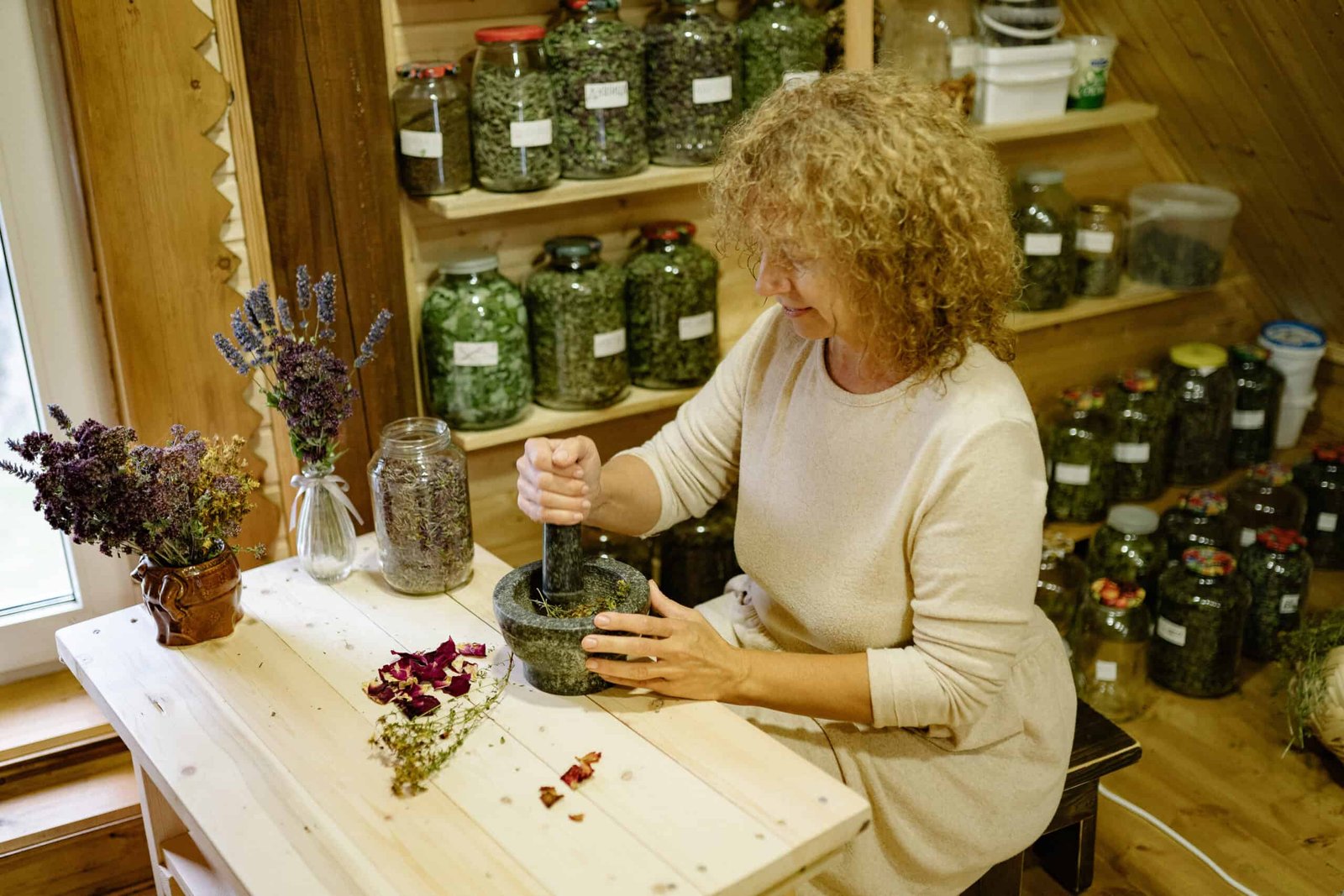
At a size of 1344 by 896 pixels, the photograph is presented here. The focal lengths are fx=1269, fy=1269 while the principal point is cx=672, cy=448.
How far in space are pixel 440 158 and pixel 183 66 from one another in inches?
15.5

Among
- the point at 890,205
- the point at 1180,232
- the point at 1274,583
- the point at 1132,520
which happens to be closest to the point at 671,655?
the point at 890,205

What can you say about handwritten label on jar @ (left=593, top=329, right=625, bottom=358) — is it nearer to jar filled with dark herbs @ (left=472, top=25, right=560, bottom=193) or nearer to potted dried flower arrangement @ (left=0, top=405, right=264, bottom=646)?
jar filled with dark herbs @ (left=472, top=25, right=560, bottom=193)

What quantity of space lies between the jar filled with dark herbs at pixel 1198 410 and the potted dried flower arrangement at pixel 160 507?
7.17 feet

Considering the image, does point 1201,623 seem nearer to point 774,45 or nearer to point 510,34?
point 774,45

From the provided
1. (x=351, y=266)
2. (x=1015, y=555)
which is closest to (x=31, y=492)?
(x=351, y=266)

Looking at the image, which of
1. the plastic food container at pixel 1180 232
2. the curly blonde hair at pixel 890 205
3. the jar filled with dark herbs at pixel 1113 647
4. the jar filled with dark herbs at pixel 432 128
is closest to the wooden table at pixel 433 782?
the curly blonde hair at pixel 890 205

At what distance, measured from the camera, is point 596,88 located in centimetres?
204

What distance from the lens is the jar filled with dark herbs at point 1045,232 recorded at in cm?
266

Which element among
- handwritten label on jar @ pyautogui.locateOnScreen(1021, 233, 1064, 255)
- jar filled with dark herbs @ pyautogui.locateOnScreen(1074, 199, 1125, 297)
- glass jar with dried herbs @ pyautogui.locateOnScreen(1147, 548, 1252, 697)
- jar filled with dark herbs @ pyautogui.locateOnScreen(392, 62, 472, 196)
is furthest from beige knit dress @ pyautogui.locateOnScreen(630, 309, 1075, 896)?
jar filled with dark herbs @ pyautogui.locateOnScreen(1074, 199, 1125, 297)

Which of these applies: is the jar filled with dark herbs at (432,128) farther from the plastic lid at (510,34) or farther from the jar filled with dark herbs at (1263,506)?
the jar filled with dark herbs at (1263,506)

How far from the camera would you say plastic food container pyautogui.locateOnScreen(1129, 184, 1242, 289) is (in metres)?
2.81

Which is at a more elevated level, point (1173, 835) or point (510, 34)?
point (510, 34)

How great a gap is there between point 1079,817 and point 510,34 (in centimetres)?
151

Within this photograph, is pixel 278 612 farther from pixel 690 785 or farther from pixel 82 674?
pixel 690 785
